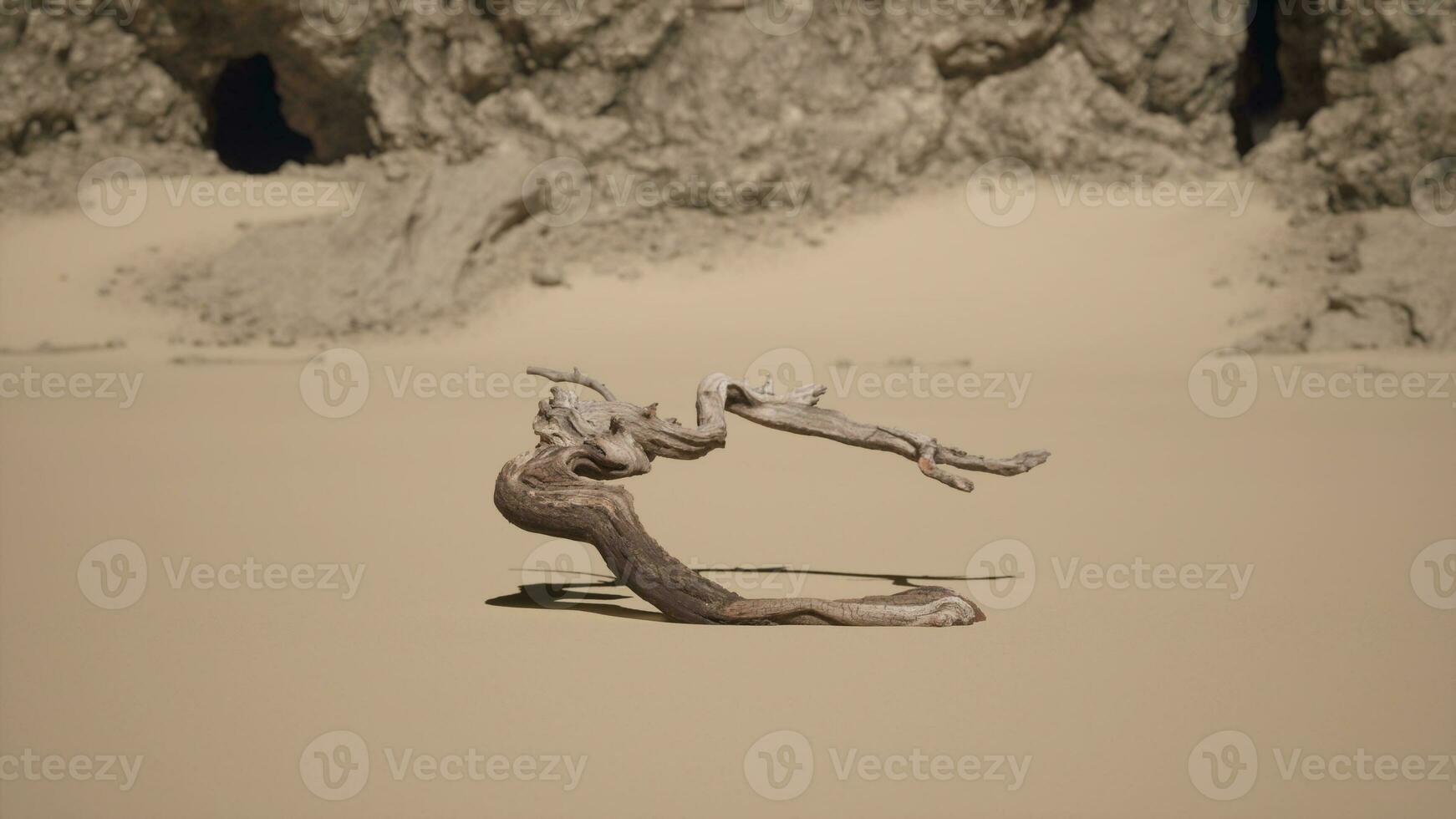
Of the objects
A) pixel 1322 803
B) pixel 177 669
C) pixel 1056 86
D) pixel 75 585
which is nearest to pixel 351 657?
pixel 177 669

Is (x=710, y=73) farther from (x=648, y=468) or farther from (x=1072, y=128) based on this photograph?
(x=648, y=468)

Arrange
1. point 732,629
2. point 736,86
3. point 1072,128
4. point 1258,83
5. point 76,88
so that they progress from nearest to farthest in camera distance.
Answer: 1. point 732,629
2. point 736,86
3. point 1072,128
4. point 76,88
5. point 1258,83

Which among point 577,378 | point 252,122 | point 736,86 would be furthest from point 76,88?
point 577,378

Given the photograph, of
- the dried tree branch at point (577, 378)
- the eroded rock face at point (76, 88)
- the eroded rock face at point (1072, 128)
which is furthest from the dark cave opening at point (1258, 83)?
the dried tree branch at point (577, 378)

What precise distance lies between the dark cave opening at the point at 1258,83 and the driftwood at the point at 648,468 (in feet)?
40.9

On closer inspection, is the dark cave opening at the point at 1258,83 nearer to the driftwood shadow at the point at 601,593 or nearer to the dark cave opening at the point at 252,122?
the dark cave opening at the point at 252,122

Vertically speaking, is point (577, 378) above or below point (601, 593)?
above

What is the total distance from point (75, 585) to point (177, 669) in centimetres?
128

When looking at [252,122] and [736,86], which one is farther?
[252,122]

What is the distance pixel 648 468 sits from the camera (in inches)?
227

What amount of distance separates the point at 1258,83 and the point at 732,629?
14.7m

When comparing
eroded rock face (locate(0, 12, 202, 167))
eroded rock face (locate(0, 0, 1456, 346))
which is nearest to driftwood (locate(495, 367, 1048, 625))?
eroded rock face (locate(0, 0, 1456, 346))

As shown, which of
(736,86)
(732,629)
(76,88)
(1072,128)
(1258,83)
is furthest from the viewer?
(1258,83)

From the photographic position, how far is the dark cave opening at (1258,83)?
17.0 meters
